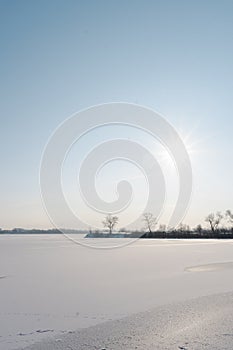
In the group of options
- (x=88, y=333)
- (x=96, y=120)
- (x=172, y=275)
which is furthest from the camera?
(x=96, y=120)

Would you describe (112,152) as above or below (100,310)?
above

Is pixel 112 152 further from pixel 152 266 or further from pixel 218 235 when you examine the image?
pixel 218 235

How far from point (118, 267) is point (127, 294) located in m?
4.98

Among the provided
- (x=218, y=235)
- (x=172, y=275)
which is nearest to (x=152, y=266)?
(x=172, y=275)

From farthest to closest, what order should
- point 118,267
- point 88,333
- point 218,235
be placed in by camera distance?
point 218,235, point 118,267, point 88,333

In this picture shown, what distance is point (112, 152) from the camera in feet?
55.8

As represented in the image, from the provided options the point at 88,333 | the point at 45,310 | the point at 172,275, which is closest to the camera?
the point at 88,333

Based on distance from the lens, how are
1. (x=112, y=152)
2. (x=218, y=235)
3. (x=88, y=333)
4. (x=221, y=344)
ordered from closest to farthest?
(x=221, y=344) < (x=88, y=333) < (x=112, y=152) < (x=218, y=235)

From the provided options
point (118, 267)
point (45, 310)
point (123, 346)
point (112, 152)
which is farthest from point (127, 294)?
point (112, 152)

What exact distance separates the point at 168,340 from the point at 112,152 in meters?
12.7

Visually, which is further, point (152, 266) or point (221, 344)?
point (152, 266)

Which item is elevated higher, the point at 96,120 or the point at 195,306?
the point at 96,120

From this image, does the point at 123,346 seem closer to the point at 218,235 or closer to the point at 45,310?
the point at 45,310

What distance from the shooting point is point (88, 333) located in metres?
5.26
